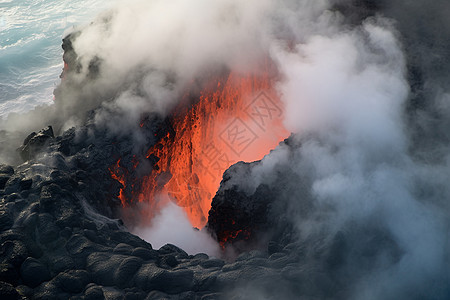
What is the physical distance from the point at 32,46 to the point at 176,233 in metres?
29.7

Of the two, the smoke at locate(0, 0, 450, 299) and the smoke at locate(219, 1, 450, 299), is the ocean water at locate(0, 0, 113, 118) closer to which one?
the smoke at locate(0, 0, 450, 299)

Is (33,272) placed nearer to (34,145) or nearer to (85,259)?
(85,259)

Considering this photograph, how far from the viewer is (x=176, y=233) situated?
494 inches

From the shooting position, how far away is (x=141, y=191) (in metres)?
13.1

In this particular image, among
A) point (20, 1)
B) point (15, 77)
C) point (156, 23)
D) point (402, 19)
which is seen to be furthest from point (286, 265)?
point (20, 1)

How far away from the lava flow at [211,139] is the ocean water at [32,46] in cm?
1605

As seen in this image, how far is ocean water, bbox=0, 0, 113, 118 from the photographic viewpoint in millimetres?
27688

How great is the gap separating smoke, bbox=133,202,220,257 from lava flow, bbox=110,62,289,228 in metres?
0.44

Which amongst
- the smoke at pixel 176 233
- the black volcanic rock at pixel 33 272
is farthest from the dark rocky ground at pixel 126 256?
the smoke at pixel 176 233

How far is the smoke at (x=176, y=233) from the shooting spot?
11562 millimetres

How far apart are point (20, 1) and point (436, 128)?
46.9 metres

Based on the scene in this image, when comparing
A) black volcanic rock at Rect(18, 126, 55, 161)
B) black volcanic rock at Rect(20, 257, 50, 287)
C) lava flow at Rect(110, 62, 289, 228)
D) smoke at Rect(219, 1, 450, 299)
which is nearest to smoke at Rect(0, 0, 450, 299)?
smoke at Rect(219, 1, 450, 299)

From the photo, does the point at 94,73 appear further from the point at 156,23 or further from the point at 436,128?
the point at 436,128

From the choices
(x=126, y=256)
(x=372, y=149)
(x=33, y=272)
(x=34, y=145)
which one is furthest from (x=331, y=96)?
(x=34, y=145)
